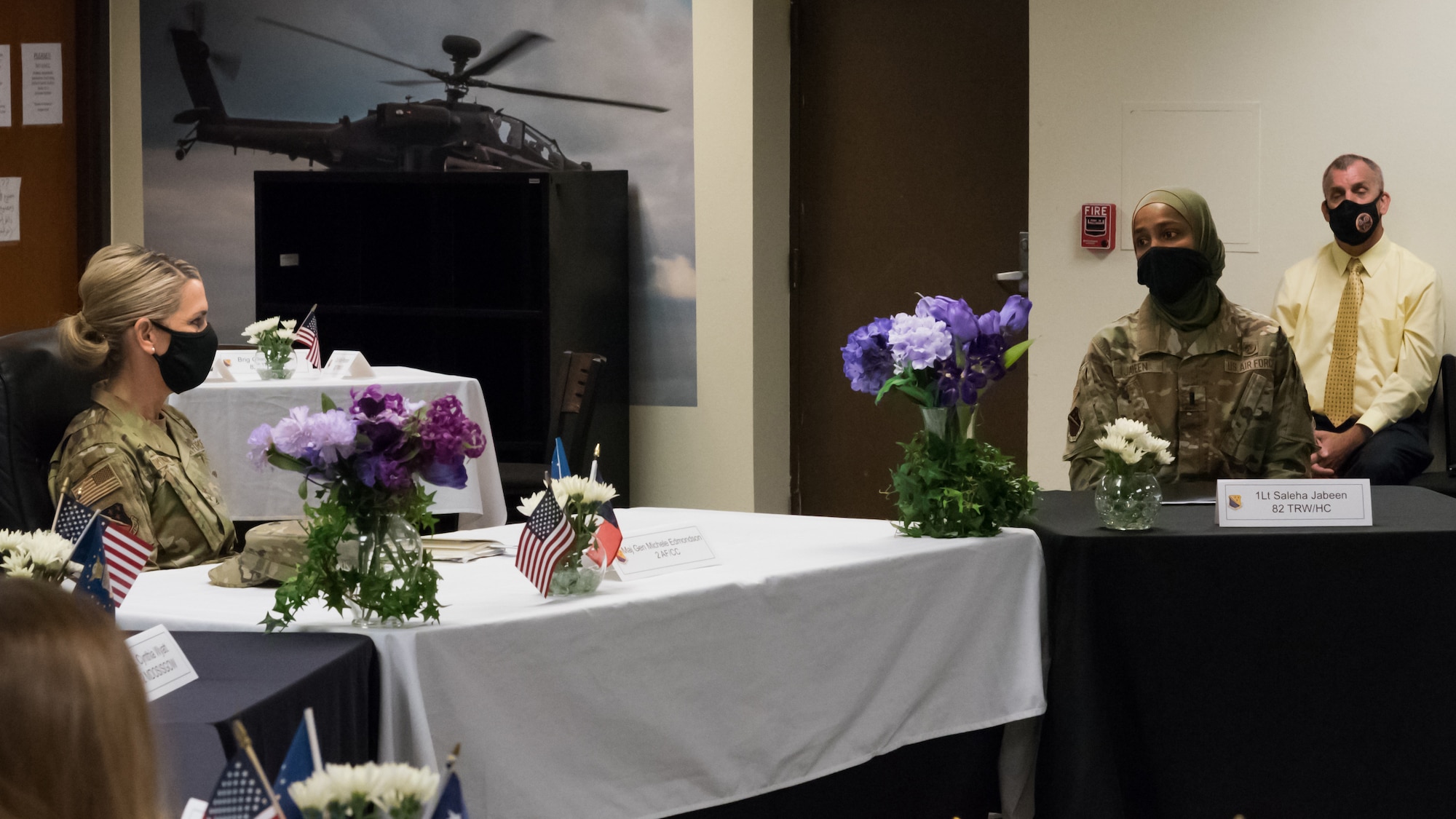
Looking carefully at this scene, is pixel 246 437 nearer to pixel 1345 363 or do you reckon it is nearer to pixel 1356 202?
pixel 1345 363

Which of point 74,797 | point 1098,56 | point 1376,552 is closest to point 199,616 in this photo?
point 74,797

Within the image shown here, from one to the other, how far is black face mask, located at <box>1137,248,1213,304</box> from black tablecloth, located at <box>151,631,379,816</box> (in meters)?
2.32

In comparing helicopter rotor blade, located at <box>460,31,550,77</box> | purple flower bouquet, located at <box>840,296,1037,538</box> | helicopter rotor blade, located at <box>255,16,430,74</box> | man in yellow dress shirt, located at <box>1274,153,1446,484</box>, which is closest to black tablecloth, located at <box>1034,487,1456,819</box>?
purple flower bouquet, located at <box>840,296,1037,538</box>

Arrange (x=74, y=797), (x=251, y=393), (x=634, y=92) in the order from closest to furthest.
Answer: (x=74, y=797) < (x=251, y=393) < (x=634, y=92)

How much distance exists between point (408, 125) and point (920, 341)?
4410 mm

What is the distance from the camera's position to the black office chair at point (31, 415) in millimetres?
2646

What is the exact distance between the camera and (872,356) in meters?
2.80

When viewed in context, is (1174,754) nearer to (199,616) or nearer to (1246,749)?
(1246,749)

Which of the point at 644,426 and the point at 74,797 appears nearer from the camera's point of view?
the point at 74,797

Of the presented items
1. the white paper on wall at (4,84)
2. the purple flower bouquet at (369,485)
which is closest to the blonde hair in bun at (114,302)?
the purple flower bouquet at (369,485)

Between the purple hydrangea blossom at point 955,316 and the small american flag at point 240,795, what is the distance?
1.82 m

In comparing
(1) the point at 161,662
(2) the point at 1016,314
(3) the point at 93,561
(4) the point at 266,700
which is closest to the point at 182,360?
(3) the point at 93,561

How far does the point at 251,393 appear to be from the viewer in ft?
14.6

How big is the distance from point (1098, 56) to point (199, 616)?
408cm
